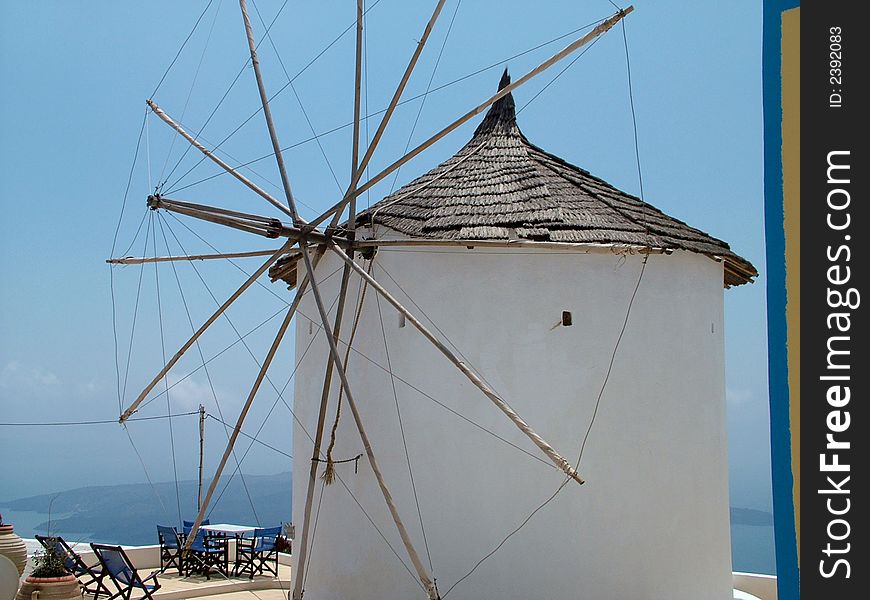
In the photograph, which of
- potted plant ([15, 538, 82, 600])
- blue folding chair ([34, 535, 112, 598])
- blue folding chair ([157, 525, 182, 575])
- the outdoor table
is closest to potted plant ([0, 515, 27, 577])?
blue folding chair ([34, 535, 112, 598])

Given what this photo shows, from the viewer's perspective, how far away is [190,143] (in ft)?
30.0

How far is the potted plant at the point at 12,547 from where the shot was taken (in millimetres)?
10078

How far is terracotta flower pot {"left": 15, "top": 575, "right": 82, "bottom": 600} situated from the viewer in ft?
29.5

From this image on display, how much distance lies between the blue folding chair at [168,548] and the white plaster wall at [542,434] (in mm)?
3457

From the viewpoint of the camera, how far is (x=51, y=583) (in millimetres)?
9062

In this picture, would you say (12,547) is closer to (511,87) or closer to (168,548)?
(168,548)

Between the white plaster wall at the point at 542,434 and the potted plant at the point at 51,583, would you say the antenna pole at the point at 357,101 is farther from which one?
the potted plant at the point at 51,583

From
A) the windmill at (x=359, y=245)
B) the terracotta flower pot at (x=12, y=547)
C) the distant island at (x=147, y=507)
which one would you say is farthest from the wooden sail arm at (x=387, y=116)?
the distant island at (x=147, y=507)

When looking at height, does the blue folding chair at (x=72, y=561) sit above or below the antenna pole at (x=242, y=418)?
below

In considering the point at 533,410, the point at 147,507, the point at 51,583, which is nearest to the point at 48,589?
the point at 51,583

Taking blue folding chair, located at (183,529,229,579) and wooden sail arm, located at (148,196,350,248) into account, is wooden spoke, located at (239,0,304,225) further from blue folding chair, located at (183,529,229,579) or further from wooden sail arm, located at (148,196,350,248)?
blue folding chair, located at (183,529,229,579)
